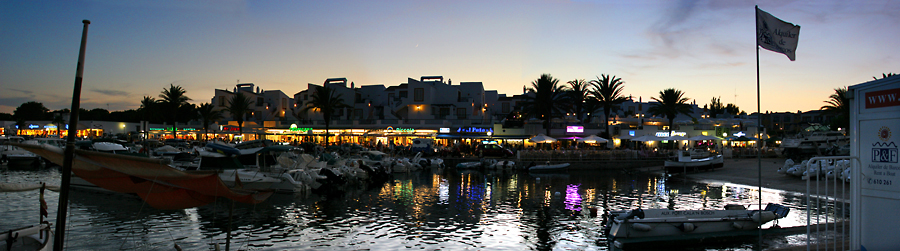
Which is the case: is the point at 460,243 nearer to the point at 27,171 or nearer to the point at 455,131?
the point at 27,171

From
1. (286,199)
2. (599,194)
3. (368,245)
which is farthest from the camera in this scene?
(599,194)

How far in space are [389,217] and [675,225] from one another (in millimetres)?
10701

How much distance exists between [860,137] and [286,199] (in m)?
22.5

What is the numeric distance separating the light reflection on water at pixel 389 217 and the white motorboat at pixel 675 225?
0.73m

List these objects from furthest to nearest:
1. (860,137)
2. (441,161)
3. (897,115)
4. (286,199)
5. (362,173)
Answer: (441,161) < (362,173) < (286,199) < (860,137) < (897,115)

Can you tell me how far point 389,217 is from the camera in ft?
63.8

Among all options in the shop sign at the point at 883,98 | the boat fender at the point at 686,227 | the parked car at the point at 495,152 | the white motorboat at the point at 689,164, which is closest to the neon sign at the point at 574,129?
the parked car at the point at 495,152

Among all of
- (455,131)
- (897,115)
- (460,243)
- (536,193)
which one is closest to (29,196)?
(460,243)

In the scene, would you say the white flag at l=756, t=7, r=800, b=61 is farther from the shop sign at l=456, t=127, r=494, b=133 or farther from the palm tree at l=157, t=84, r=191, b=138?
the palm tree at l=157, t=84, r=191, b=138

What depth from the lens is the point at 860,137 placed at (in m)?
7.35

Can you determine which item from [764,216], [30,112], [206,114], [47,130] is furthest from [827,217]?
[30,112]

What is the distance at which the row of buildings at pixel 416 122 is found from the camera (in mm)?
55938

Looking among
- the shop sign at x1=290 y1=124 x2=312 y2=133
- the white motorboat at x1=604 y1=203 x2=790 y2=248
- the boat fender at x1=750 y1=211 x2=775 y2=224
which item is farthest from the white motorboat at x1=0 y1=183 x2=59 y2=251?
the shop sign at x1=290 y1=124 x2=312 y2=133

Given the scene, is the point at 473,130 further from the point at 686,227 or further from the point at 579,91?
the point at 686,227
